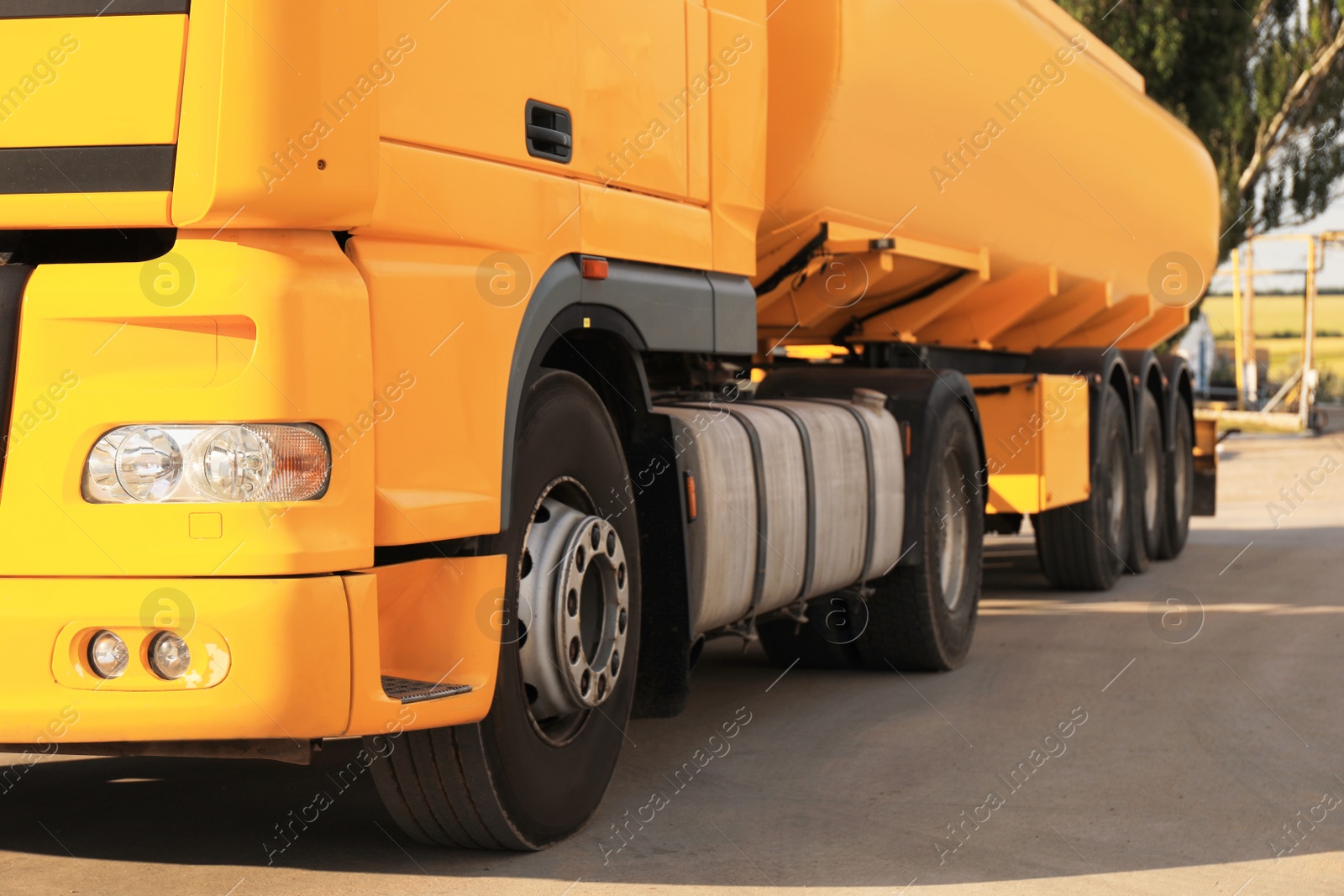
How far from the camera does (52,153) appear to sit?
12.6ft

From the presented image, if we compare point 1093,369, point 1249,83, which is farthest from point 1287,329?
point 1093,369

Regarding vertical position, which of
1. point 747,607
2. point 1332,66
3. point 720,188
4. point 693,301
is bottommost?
point 747,607

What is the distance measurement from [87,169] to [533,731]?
1891 mm

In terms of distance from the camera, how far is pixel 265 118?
3.76 m

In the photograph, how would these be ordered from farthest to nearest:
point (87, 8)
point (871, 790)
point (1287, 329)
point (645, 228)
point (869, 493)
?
point (1287, 329) < point (869, 493) < point (871, 790) < point (645, 228) < point (87, 8)

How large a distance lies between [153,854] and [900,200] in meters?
4.51

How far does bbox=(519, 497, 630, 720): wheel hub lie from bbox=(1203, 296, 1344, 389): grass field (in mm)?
53041

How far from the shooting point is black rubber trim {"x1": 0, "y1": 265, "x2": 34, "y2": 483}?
380cm

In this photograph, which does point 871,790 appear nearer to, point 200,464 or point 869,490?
point 869,490

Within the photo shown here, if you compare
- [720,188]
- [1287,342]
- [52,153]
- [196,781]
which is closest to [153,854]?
[196,781]

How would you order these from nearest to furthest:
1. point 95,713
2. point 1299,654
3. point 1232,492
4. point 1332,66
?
point 95,713, point 1299,654, point 1232,492, point 1332,66

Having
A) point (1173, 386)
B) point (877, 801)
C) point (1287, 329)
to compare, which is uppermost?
point (1287, 329)

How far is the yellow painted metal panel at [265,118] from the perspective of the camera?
374 centimetres

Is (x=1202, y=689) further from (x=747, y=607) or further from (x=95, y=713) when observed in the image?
(x=95, y=713)
